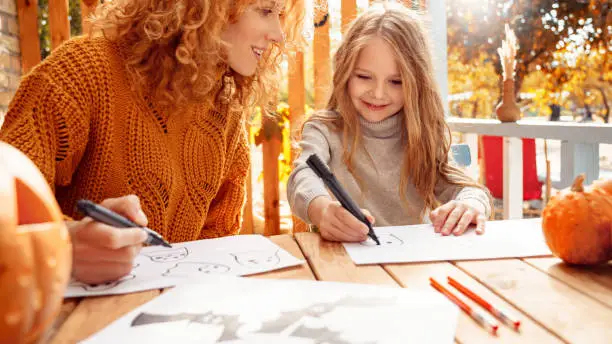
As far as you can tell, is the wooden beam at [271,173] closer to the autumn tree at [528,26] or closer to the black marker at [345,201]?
the black marker at [345,201]

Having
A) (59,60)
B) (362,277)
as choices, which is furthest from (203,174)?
(362,277)

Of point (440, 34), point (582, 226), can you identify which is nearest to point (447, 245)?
point (582, 226)

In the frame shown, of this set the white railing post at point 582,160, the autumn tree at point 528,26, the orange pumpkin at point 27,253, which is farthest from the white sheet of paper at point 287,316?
the autumn tree at point 528,26

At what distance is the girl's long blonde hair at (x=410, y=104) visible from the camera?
1.40 meters

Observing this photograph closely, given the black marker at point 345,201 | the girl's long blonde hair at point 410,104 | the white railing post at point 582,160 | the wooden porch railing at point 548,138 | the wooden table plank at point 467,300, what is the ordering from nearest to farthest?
the wooden table plank at point 467,300 → the black marker at point 345,201 → the girl's long blonde hair at point 410,104 → the wooden porch railing at point 548,138 → the white railing post at point 582,160

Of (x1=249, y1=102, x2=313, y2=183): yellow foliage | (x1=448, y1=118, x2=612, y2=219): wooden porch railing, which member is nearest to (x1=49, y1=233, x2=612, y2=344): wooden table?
(x1=448, y1=118, x2=612, y2=219): wooden porch railing

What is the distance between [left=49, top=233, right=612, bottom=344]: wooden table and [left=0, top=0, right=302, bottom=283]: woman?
392 mm

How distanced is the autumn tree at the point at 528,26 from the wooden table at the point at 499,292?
2.82 meters

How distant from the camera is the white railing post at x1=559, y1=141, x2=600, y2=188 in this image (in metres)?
1.80

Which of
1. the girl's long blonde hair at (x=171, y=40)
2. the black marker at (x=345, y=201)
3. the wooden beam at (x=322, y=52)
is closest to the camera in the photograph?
the black marker at (x=345, y=201)

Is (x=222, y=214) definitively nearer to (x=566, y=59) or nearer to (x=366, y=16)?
(x=366, y=16)

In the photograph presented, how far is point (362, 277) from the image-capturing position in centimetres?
70

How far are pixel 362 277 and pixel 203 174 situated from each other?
0.59m

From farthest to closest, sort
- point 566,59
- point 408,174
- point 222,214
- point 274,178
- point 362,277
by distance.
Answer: point 566,59 → point 274,178 → point 408,174 → point 222,214 → point 362,277
